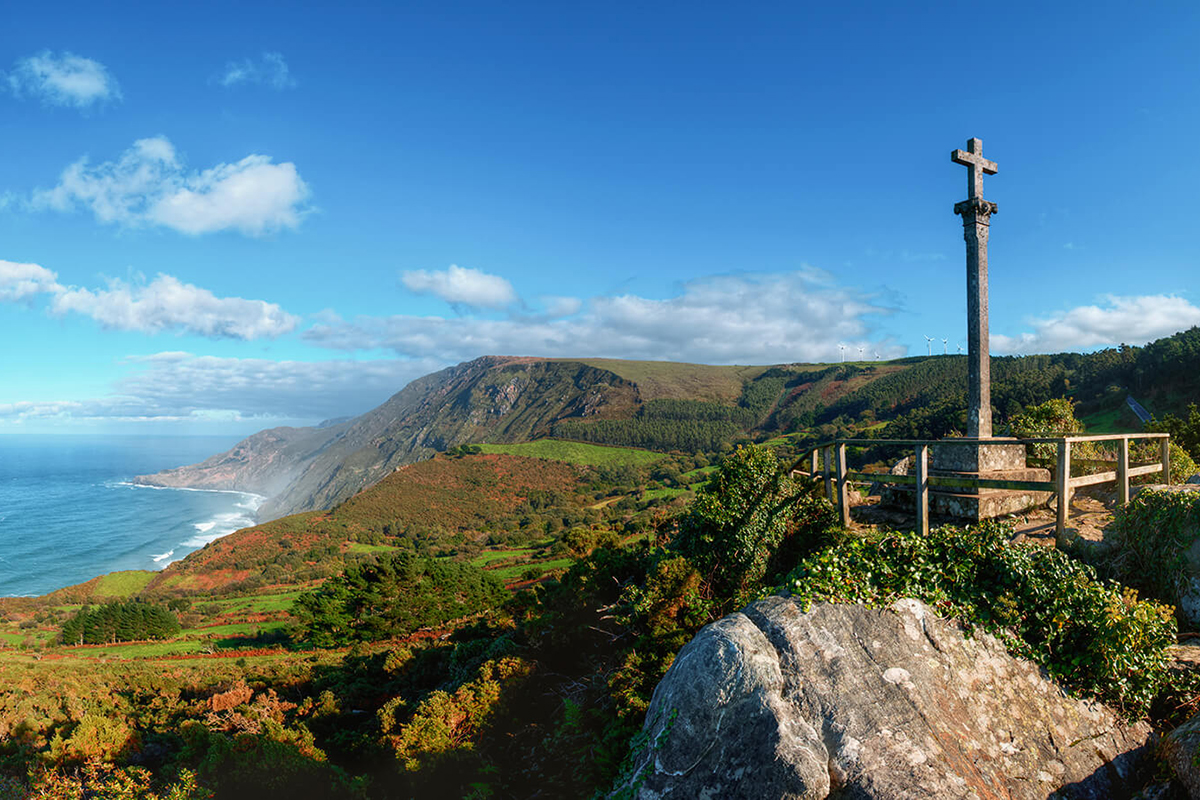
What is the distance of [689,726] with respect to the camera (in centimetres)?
528

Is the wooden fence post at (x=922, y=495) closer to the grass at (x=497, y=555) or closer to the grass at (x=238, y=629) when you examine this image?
the grass at (x=238, y=629)

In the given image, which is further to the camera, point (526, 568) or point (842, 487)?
point (526, 568)

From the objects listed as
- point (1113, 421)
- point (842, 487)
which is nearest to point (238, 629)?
point (842, 487)

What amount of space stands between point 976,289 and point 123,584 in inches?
4789

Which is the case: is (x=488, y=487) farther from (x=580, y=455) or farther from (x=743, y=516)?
(x=743, y=516)

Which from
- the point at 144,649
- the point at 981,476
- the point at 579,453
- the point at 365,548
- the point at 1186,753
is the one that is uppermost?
the point at 981,476

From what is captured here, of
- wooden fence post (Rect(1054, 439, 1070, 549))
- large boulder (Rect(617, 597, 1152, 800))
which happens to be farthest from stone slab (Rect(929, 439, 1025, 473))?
large boulder (Rect(617, 597, 1152, 800))

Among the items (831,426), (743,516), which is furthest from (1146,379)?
(743,516)

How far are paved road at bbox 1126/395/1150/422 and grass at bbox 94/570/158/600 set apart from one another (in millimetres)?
127381

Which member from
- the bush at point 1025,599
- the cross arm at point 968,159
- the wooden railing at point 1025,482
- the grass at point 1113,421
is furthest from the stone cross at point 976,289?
the grass at point 1113,421

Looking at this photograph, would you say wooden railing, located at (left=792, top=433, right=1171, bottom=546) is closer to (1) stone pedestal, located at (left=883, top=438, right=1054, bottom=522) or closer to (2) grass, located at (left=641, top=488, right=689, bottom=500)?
(1) stone pedestal, located at (left=883, top=438, right=1054, bottom=522)

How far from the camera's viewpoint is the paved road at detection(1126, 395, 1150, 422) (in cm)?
5034

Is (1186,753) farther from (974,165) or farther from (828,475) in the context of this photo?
(974,165)

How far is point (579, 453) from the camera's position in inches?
6698
